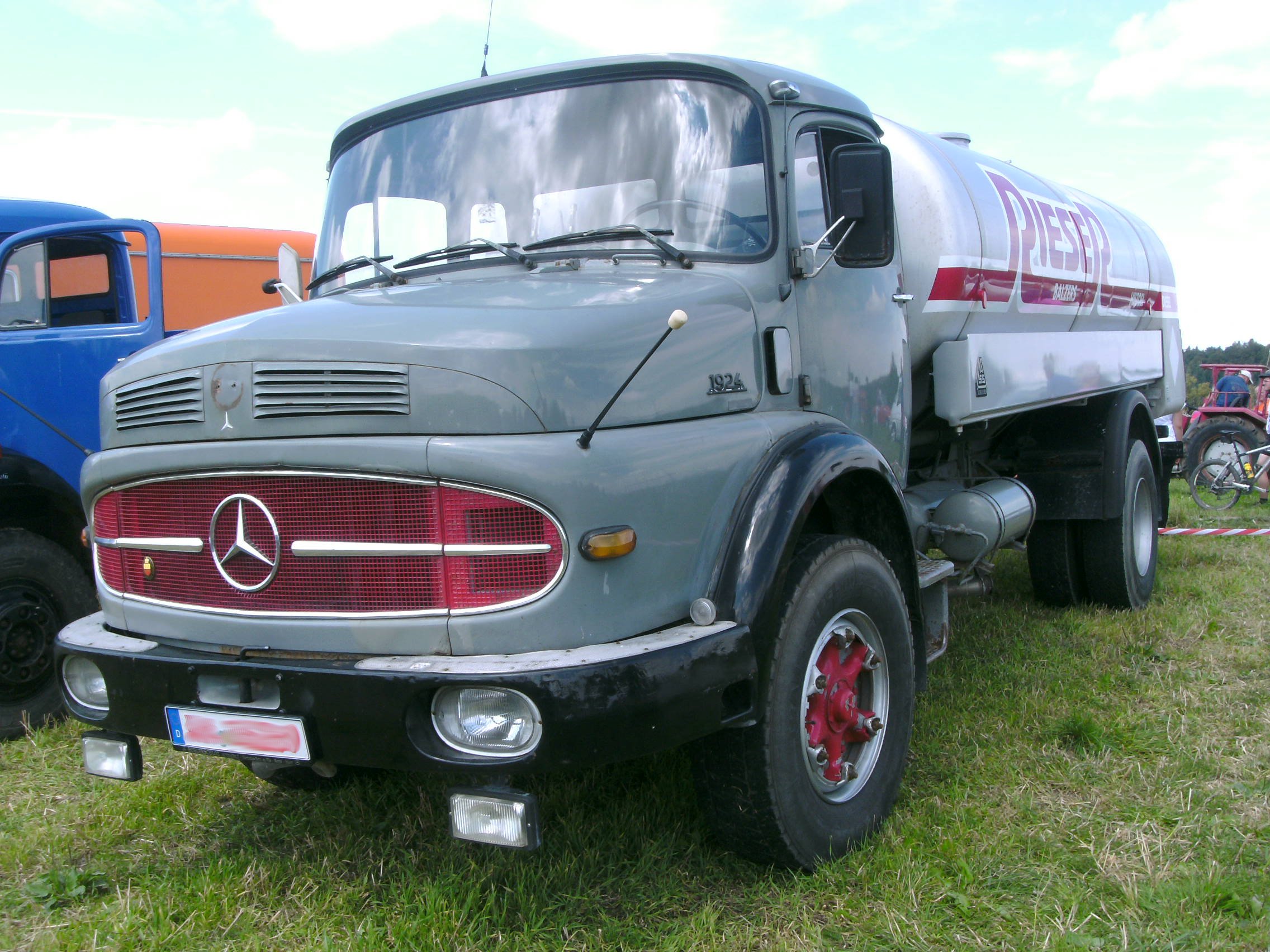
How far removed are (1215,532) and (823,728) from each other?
7750 millimetres

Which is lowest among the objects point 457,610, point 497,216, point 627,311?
point 457,610

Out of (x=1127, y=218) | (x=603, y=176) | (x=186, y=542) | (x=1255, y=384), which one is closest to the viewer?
(x=186, y=542)

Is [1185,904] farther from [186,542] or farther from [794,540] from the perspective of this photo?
[186,542]

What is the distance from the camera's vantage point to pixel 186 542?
9.25ft

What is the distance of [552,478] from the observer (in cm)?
249

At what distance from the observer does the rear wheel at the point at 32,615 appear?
4578 millimetres

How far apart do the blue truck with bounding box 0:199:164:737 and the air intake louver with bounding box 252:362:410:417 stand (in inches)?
82.8

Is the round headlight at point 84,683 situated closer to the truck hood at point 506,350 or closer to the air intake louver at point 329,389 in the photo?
the truck hood at point 506,350

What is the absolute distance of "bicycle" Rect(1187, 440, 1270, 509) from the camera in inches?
490

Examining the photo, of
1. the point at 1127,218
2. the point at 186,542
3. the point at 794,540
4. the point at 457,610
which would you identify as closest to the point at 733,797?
the point at 794,540

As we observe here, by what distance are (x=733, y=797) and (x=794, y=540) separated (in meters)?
0.71

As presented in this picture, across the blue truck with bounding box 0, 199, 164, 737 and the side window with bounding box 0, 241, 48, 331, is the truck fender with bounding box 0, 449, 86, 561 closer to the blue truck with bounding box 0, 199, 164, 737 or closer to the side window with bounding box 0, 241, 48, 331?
the blue truck with bounding box 0, 199, 164, 737

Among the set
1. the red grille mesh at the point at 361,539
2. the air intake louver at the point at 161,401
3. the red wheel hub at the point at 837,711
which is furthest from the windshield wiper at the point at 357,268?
the red wheel hub at the point at 837,711

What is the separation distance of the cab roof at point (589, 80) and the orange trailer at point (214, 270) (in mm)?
4721
